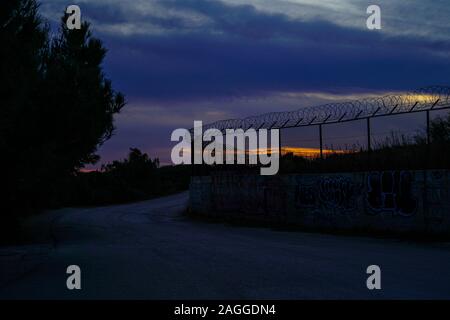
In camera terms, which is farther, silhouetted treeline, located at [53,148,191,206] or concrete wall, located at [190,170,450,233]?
silhouetted treeline, located at [53,148,191,206]

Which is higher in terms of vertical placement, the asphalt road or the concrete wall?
the concrete wall

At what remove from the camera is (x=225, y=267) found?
1146cm

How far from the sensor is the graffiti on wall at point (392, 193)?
19094mm

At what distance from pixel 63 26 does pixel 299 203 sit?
1158 cm

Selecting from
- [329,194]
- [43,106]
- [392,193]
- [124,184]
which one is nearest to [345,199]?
[329,194]

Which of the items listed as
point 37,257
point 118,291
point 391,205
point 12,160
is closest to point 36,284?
point 118,291

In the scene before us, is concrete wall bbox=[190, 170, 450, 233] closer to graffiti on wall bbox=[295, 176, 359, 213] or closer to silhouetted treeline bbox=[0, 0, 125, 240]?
graffiti on wall bbox=[295, 176, 359, 213]

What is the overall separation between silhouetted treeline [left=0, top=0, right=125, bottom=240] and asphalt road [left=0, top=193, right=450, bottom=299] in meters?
2.12

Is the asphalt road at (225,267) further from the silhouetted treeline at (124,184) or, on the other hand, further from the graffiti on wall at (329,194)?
the silhouetted treeline at (124,184)

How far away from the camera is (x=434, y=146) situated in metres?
19.9

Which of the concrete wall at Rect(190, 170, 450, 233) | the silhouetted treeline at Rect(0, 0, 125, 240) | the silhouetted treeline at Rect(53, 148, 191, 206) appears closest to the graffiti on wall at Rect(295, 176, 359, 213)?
the concrete wall at Rect(190, 170, 450, 233)

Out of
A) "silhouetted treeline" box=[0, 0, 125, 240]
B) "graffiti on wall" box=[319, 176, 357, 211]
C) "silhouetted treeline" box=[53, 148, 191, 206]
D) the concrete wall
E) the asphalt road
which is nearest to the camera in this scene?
the asphalt road

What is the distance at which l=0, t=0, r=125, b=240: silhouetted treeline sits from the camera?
12.1 m

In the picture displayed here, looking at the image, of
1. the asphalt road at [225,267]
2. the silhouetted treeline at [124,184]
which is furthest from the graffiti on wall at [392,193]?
the silhouetted treeline at [124,184]
